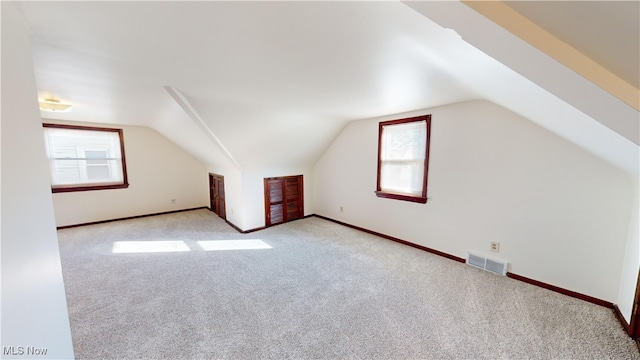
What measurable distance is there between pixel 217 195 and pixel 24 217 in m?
4.29

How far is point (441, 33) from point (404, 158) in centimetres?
238

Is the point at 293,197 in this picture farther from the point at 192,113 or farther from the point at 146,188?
the point at 146,188

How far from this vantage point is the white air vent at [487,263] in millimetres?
2557

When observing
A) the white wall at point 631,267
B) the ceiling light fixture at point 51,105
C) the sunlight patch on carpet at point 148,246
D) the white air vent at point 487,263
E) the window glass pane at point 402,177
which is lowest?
the sunlight patch on carpet at point 148,246

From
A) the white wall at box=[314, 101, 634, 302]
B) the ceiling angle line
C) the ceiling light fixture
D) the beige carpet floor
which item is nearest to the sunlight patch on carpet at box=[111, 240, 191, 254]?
the beige carpet floor

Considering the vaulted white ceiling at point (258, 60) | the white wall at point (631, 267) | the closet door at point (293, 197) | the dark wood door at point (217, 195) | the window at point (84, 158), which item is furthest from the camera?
the dark wood door at point (217, 195)

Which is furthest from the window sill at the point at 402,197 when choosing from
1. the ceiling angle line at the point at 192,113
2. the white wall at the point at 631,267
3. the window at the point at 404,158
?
the ceiling angle line at the point at 192,113

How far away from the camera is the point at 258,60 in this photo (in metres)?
1.62

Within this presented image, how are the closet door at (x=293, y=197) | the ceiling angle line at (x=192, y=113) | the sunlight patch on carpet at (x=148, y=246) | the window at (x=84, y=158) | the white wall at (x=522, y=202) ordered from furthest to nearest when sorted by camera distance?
1. the closet door at (x=293, y=197)
2. the window at (x=84, y=158)
3. the sunlight patch on carpet at (x=148, y=246)
4. the ceiling angle line at (x=192, y=113)
5. the white wall at (x=522, y=202)

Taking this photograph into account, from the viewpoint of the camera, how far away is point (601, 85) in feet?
2.97

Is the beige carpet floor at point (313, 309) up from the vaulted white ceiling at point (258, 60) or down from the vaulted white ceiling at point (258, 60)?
down

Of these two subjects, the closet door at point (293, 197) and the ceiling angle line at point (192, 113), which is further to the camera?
the closet door at point (293, 197)

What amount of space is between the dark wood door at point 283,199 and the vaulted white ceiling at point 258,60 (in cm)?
151

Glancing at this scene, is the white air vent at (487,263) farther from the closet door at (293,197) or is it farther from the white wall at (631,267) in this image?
the closet door at (293,197)
